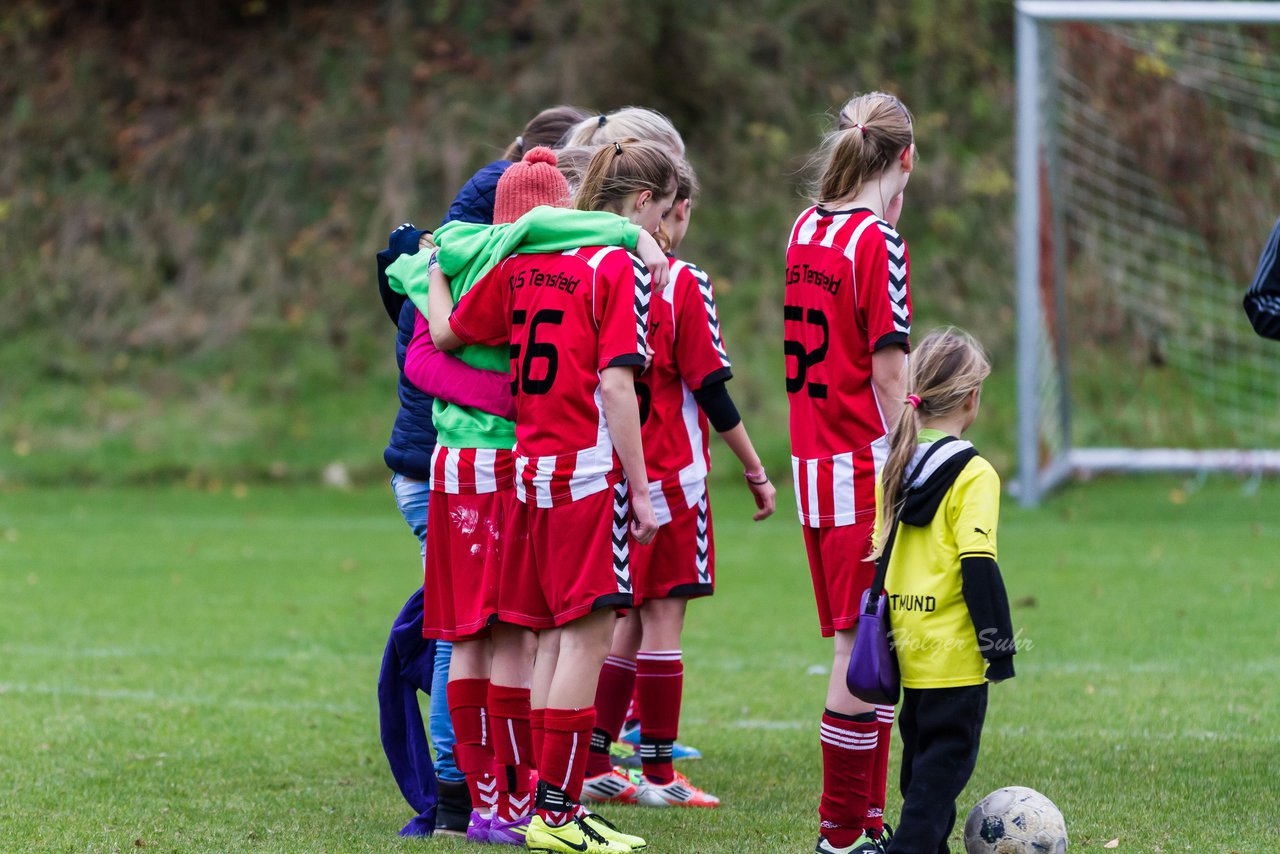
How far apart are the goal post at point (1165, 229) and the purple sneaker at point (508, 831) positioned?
9758 mm

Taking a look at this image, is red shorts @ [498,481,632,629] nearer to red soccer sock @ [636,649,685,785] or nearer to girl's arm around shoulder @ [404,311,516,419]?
girl's arm around shoulder @ [404,311,516,419]

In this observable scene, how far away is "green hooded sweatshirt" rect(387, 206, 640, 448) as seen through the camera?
4.01 metres

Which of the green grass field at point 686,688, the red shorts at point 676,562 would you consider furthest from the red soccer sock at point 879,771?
the red shorts at point 676,562

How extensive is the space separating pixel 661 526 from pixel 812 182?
3.65ft

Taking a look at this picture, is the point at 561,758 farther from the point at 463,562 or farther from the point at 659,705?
the point at 659,705

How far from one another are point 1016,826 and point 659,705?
1399 mm

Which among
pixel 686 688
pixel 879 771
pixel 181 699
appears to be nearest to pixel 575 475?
pixel 879 771

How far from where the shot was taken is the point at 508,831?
4.16m

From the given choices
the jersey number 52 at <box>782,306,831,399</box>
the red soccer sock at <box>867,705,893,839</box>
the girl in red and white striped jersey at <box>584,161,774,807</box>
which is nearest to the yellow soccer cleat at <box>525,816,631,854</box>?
the red soccer sock at <box>867,705,893,839</box>

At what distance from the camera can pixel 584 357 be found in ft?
13.1

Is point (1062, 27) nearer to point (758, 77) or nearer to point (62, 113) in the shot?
point (758, 77)

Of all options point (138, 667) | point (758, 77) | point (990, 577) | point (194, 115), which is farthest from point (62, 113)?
point (990, 577)

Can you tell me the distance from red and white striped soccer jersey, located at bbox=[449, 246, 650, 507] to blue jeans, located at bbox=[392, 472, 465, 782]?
611 mm

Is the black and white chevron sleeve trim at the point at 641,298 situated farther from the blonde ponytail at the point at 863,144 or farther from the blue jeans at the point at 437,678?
the blue jeans at the point at 437,678
